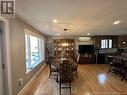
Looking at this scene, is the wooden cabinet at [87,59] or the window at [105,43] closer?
the wooden cabinet at [87,59]

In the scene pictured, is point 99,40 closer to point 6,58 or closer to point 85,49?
point 85,49

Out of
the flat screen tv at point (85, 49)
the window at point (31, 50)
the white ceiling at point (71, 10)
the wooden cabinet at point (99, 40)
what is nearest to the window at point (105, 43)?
the wooden cabinet at point (99, 40)

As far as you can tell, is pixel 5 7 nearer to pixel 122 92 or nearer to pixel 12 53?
pixel 12 53

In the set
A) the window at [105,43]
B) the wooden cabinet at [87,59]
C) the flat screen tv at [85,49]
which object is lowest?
the wooden cabinet at [87,59]

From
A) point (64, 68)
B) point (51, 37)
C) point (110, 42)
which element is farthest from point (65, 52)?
point (64, 68)

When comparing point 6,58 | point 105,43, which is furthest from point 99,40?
point 6,58

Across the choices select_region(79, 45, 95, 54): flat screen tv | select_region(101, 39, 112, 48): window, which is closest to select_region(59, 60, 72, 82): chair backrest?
select_region(79, 45, 95, 54): flat screen tv

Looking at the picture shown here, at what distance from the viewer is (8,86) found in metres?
3.02

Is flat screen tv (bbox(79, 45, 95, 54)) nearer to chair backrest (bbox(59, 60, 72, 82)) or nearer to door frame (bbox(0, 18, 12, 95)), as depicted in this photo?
chair backrest (bbox(59, 60, 72, 82))

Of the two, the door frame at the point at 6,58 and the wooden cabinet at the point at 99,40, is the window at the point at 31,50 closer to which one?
the door frame at the point at 6,58

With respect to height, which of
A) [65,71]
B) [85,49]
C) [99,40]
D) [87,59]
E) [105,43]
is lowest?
[87,59]

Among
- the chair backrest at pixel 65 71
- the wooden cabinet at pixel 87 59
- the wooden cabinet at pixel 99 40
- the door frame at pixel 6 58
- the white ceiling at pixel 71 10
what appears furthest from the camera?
the wooden cabinet at pixel 99 40

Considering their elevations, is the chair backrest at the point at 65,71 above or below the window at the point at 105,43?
below

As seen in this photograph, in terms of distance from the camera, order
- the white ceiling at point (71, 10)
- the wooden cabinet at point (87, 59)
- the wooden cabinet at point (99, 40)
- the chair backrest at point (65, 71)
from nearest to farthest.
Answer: the white ceiling at point (71, 10), the chair backrest at point (65, 71), the wooden cabinet at point (87, 59), the wooden cabinet at point (99, 40)
